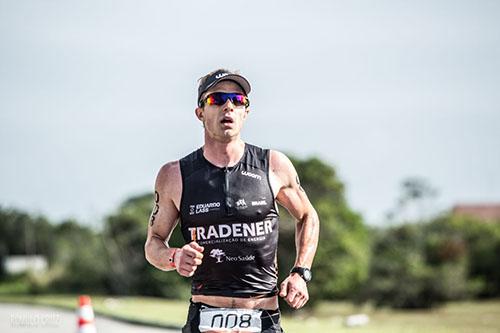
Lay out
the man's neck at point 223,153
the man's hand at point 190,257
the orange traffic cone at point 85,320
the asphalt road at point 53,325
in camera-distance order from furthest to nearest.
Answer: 1. the asphalt road at point 53,325
2. the orange traffic cone at point 85,320
3. the man's neck at point 223,153
4. the man's hand at point 190,257

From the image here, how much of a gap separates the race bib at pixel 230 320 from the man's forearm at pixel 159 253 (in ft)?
1.39

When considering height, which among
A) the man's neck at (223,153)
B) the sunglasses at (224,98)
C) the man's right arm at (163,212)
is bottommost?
the man's right arm at (163,212)

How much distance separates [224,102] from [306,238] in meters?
1.10

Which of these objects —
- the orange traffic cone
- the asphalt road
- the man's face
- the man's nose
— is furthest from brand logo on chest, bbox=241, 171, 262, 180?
the asphalt road

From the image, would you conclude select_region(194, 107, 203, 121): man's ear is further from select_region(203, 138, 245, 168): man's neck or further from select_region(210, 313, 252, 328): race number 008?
select_region(210, 313, 252, 328): race number 008

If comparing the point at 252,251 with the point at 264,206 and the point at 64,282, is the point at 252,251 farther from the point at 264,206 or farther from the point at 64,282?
the point at 64,282

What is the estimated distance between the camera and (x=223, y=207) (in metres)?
6.34

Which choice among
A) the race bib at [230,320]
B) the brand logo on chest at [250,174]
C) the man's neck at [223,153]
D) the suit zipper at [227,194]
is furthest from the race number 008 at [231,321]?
the man's neck at [223,153]

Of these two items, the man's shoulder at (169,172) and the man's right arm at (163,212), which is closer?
the man's right arm at (163,212)

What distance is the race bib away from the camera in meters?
6.32

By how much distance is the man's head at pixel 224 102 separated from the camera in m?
6.43

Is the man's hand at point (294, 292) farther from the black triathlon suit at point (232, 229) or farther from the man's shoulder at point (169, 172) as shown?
the man's shoulder at point (169, 172)

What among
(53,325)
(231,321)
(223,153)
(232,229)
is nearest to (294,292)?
(231,321)

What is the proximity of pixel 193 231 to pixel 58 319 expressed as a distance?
1825 cm
